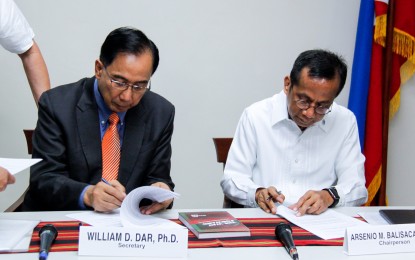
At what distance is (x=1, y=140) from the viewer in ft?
10.4

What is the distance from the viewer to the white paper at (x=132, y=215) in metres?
1.51

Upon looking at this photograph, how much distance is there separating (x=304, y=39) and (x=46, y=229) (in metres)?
2.45

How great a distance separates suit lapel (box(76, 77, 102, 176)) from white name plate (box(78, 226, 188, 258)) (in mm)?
634

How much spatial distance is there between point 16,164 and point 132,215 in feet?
1.29

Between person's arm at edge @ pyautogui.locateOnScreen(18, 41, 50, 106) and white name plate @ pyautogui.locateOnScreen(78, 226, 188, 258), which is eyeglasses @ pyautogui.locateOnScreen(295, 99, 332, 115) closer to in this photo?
white name plate @ pyautogui.locateOnScreen(78, 226, 188, 258)

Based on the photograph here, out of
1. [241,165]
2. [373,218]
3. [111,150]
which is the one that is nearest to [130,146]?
[111,150]

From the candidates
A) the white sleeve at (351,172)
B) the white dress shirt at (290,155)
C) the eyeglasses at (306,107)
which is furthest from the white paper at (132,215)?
the white sleeve at (351,172)

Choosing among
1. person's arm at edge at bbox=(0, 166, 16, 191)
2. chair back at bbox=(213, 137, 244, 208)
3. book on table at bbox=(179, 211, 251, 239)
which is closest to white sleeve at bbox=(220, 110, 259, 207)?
chair back at bbox=(213, 137, 244, 208)

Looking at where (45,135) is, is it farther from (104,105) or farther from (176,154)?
(176,154)

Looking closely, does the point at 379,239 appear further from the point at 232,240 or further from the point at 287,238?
the point at 232,240

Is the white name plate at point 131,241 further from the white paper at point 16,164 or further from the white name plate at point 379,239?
the white name plate at point 379,239

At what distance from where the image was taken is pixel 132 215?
1573mm

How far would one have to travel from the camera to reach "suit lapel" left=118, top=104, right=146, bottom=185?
6.49ft

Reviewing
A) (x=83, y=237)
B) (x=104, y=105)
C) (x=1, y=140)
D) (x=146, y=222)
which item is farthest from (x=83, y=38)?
(x=83, y=237)
